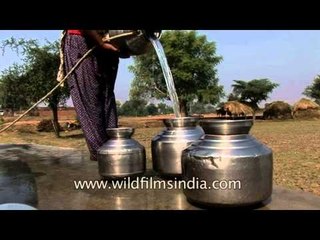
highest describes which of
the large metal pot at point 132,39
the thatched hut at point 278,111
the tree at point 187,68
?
the tree at point 187,68

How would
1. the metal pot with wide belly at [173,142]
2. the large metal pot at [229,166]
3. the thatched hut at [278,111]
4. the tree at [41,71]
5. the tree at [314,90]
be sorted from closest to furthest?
1. the large metal pot at [229,166]
2. the metal pot with wide belly at [173,142]
3. the tree at [41,71]
4. the thatched hut at [278,111]
5. the tree at [314,90]

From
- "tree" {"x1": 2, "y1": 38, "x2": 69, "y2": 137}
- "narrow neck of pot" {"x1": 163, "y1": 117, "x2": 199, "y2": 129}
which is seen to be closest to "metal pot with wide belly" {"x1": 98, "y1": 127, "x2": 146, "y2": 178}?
"narrow neck of pot" {"x1": 163, "y1": 117, "x2": 199, "y2": 129}

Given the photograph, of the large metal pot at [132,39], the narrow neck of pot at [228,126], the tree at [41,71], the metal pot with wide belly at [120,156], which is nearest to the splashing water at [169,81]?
the large metal pot at [132,39]

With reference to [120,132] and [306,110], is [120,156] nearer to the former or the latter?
[120,132]

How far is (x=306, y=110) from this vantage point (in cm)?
2636

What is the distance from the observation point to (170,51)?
29250mm

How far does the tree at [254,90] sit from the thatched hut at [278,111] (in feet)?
17.4

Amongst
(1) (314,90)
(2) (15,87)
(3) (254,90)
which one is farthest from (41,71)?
(1) (314,90)

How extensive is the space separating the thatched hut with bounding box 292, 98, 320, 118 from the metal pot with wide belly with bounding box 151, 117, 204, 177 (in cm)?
2625

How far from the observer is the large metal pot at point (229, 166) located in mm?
1212

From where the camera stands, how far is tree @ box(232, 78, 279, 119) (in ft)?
111


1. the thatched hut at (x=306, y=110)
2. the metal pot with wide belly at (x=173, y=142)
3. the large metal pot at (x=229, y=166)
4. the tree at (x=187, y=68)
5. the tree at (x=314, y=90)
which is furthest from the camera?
→ the tree at (x=314, y=90)

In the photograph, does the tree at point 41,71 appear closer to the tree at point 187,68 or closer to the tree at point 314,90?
the tree at point 187,68
